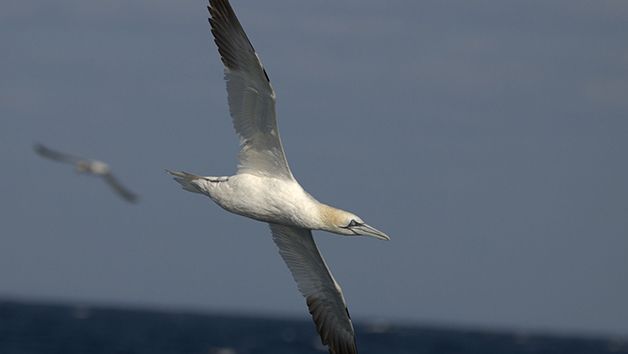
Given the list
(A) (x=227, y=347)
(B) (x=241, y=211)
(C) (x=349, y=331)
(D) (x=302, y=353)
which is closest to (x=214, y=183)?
(B) (x=241, y=211)

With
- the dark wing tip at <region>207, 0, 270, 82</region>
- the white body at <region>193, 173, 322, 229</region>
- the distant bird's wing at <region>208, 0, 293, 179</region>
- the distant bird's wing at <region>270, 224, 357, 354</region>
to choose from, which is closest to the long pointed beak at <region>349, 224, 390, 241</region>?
the white body at <region>193, 173, 322, 229</region>

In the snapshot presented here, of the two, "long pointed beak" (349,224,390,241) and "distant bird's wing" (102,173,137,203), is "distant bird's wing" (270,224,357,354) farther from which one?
"distant bird's wing" (102,173,137,203)

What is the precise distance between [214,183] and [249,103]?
5.05 feet

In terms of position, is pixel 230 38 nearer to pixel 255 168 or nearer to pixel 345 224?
pixel 255 168

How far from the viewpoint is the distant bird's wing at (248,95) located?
12.5 meters

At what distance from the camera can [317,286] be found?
50.6 ft

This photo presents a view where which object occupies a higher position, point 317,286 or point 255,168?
point 255,168

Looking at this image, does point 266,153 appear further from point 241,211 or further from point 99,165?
point 99,165

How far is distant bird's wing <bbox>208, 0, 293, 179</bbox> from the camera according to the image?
41.0 ft

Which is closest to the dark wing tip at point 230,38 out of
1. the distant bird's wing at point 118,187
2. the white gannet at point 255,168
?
the white gannet at point 255,168

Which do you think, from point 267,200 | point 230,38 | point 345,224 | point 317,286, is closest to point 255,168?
point 267,200

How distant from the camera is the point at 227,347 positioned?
74625 millimetres

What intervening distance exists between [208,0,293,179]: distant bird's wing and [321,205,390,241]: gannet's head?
100 cm

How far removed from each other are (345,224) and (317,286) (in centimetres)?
318
